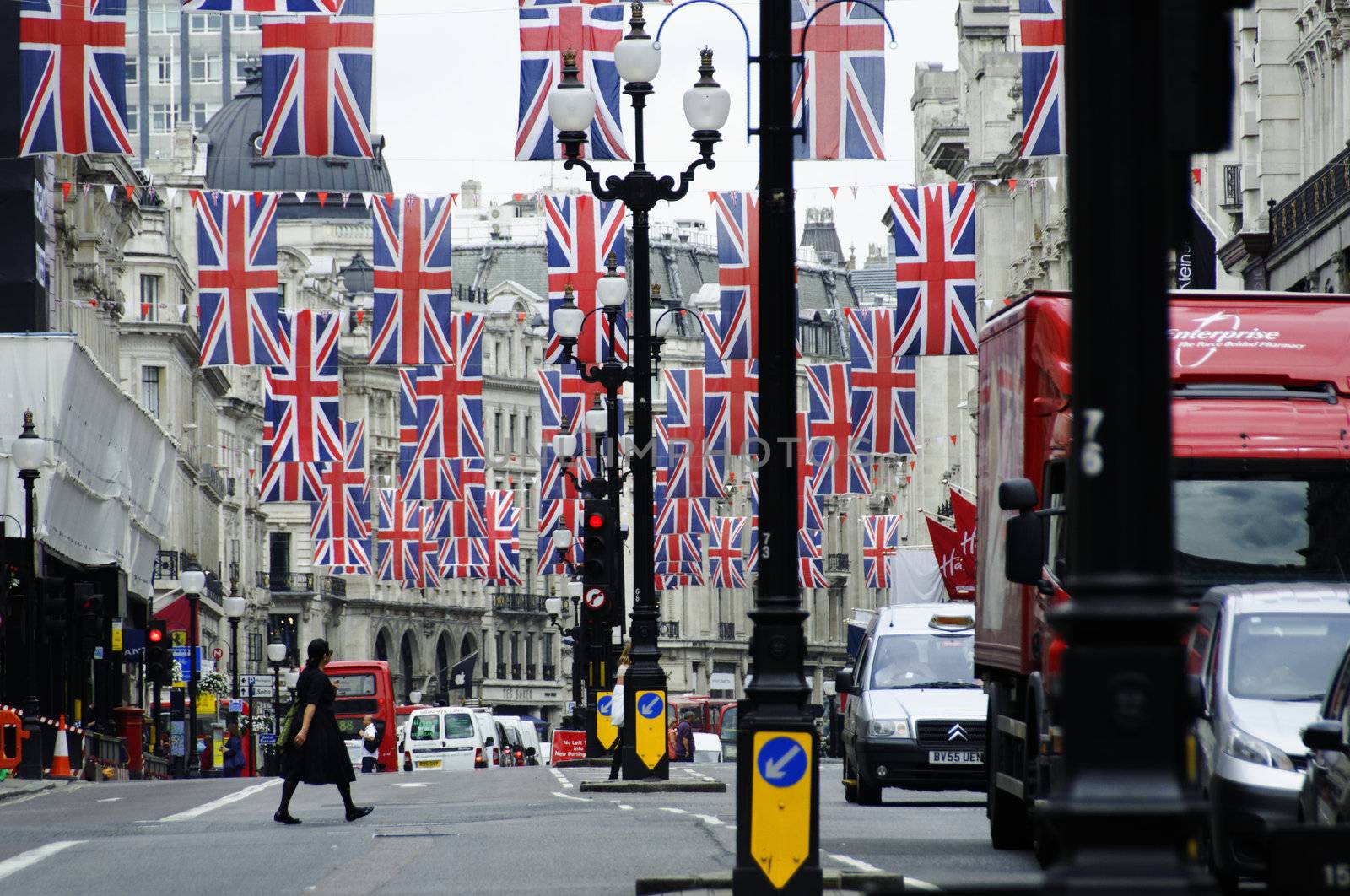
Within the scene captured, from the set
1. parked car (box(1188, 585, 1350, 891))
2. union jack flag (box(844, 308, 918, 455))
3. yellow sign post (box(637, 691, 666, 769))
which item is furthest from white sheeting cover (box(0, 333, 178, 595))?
parked car (box(1188, 585, 1350, 891))

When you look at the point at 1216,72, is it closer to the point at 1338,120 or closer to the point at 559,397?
the point at 1338,120

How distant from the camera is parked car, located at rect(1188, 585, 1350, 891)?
1240 centimetres

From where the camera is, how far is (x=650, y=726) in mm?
26078

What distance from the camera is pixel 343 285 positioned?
117 m

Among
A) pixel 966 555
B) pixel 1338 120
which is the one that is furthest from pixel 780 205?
pixel 966 555

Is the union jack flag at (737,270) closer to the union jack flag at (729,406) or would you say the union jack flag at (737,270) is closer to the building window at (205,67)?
the union jack flag at (729,406)

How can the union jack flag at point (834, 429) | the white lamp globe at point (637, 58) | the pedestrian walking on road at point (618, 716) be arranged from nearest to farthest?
the white lamp globe at point (637, 58) → the pedestrian walking on road at point (618, 716) → the union jack flag at point (834, 429)

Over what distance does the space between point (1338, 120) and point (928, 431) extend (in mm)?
41599

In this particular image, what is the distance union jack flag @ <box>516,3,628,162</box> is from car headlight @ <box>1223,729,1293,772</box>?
47.0 ft

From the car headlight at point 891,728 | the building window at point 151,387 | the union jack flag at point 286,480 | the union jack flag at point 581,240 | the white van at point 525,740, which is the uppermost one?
the building window at point 151,387

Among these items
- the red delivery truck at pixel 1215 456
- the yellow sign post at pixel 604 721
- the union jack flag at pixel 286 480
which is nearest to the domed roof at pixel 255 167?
the union jack flag at pixel 286 480

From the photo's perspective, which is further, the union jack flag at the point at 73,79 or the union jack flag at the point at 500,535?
the union jack flag at the point at 500,535

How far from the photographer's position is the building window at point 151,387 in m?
81.4

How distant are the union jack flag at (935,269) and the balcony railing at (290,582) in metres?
83.9
